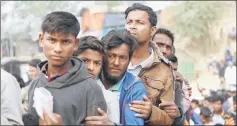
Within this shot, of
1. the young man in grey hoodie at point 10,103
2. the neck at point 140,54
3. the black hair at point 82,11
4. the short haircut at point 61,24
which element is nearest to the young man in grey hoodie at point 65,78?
the short haircut at point 61,24

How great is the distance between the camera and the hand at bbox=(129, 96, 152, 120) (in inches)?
142

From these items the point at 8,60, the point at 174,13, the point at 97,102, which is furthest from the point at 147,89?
the point at 174,13

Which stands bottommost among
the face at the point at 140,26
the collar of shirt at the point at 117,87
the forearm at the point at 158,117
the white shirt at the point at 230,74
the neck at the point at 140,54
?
the white shirt at the point at 230,74

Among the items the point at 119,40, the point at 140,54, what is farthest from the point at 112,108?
the point at 140,54

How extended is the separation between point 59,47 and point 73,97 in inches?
10.8

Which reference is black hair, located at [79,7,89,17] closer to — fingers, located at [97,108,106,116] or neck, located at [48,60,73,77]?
neck, located at [48,60,73,77]

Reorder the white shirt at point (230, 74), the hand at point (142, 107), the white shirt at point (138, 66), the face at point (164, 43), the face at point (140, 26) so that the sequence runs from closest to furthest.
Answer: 1. the hand at point (142, 107)
2. the white shirt at point (138, 66)
3. the face at point (140, 26)
4. the face at point (164, 43)
5. the white shirt at point (230, 74)

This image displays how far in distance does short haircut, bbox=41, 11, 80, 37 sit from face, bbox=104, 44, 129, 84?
628 millimetres

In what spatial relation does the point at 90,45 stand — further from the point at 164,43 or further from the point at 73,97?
the point at 164,43

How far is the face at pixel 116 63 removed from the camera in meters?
3.79

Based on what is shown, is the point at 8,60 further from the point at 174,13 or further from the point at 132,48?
the point at 132,48

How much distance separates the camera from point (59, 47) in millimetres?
3148

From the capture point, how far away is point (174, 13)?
30.3 metres

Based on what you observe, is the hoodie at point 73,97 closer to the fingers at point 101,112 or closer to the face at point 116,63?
the fingers at point 101,112
